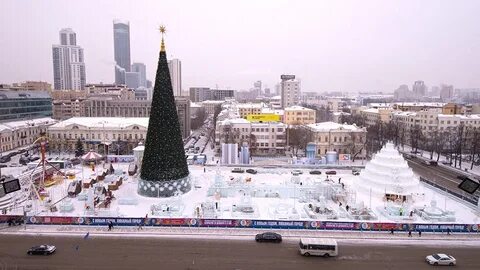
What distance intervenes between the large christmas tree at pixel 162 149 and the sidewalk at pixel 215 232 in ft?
21.2

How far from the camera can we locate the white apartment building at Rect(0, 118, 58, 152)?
64.8m

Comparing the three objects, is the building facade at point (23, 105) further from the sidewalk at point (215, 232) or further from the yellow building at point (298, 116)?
the sidewalk at point (215, 232)

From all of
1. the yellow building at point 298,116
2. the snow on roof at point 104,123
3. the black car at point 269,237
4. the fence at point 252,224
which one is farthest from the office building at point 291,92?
the black car at point 269,237

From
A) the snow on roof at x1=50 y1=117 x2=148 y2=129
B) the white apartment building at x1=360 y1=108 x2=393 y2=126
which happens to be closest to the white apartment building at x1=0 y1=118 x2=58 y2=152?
the snow on roof at x1=50 y1=117 x2=148 y2=129

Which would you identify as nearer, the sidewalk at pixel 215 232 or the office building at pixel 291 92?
the sidewalk at pixel 215 232

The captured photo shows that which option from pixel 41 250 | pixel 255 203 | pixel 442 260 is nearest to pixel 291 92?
pixel 255 203

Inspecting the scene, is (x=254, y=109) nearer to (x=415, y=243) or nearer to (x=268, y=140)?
(x=268, y=140)

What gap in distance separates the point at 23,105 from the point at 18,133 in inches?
810

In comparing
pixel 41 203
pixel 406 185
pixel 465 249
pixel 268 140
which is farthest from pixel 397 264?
pixel 268 140

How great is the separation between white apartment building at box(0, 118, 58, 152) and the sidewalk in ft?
144

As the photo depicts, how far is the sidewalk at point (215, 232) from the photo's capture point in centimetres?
2545

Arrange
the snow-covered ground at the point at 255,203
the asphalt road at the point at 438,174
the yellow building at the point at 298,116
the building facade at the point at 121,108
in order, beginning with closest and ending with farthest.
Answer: the snow-covered ground at the point at 255,203, the asphalt road at the point at 438,174, the building facade at the point at 121,108, the yellow building at the point at 298,116

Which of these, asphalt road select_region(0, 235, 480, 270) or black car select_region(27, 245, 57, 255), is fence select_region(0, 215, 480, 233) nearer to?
asphalt road select_region(0, 235, 480, 270)

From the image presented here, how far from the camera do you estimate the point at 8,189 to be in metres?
29.9
